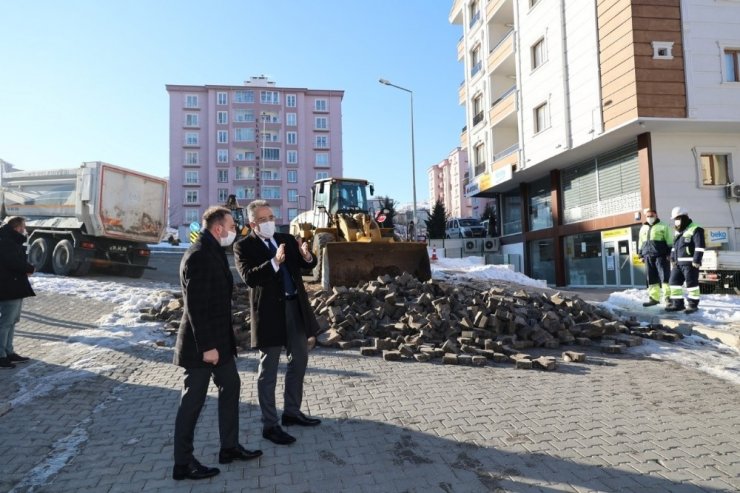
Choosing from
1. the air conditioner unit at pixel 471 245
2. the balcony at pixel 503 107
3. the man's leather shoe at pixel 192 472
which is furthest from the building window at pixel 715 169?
the man's leather shoe at pixel 192 472

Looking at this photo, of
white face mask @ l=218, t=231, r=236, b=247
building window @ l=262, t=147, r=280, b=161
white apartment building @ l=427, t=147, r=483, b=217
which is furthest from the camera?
white apartment building @ l=427, t=147, r=483, b=217

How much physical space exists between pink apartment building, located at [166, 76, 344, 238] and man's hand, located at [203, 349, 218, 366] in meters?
59.9

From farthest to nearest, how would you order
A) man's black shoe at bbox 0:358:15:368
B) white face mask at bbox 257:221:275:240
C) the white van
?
the white van
man's black shoe at bbox 0:358:15:368
white face mask at bbox 257:221:275:240

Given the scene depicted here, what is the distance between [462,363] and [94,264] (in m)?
12.7

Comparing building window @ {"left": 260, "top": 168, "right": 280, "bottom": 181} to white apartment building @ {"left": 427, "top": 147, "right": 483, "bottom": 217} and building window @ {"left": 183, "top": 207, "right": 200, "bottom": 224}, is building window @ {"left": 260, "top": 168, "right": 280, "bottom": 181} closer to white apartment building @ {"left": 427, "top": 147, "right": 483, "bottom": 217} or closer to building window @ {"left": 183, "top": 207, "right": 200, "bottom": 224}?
building window @ {"left": 183, "top": 207, "right": 200, "bottom": 224}

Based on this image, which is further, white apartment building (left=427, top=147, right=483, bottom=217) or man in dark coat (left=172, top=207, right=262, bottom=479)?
white apartment building (left=427, top=147, right=483, bottom=217)

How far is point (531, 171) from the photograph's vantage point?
22812mm

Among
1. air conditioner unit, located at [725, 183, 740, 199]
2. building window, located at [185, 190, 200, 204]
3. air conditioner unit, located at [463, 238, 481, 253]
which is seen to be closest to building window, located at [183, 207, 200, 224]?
building window, located at [185, 190, 200, 204]

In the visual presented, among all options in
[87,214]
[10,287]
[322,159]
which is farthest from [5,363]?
[322,159]

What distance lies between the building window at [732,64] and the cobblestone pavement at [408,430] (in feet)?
47.8

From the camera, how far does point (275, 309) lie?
400 cm

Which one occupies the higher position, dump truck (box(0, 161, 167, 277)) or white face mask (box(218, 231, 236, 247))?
dump truck (box(0, 161, 167, 277))

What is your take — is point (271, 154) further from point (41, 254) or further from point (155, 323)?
point (155, 323)

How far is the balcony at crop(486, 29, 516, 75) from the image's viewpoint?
929 inches
